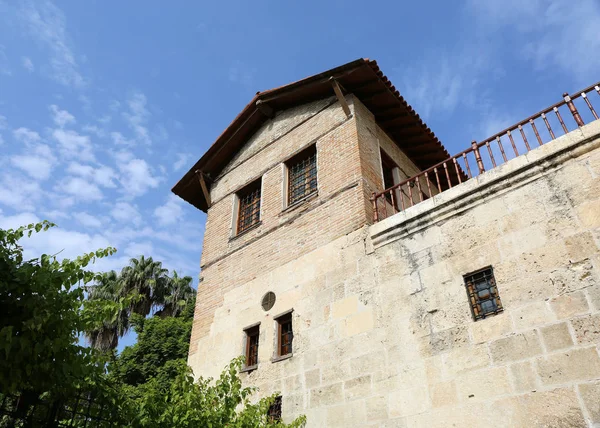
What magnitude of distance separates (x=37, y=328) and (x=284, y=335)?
476cm

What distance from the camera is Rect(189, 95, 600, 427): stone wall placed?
494cm

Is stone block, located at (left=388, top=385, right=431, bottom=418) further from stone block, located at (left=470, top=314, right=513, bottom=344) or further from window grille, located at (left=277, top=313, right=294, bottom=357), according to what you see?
window grille, located at (left=277, top=313, right=294, bottom=357)

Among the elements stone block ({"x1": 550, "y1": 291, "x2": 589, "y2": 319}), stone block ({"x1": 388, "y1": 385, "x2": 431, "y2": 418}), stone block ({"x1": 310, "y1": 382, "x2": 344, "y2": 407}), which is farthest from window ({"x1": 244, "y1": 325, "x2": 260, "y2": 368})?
stone block ({"x1": 550, "y1": 291, "x2": 589, "y2": 319})

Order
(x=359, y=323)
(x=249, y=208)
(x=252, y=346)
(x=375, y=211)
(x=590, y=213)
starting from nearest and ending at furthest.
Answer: (x=590, y=213)
(x=359, y=323)
(x=375, y=211)
(x=252, y=346)
(x=249, y=208)

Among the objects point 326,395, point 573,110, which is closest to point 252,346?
point 326,395

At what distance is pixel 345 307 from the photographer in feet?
23.2

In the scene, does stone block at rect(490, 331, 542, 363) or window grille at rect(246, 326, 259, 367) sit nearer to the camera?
stone block at rect(490, 331, 542, 363)

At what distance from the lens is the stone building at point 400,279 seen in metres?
5.08

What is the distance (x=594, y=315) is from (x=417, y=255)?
2.31 metres

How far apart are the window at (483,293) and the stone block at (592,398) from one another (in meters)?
1.17

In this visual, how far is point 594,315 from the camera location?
481 centimetres

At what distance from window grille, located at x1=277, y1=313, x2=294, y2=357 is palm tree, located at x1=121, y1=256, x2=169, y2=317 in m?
14.5

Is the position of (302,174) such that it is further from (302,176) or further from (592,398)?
(592,398)

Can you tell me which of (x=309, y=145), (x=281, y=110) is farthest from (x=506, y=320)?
(x=281, y=110)
